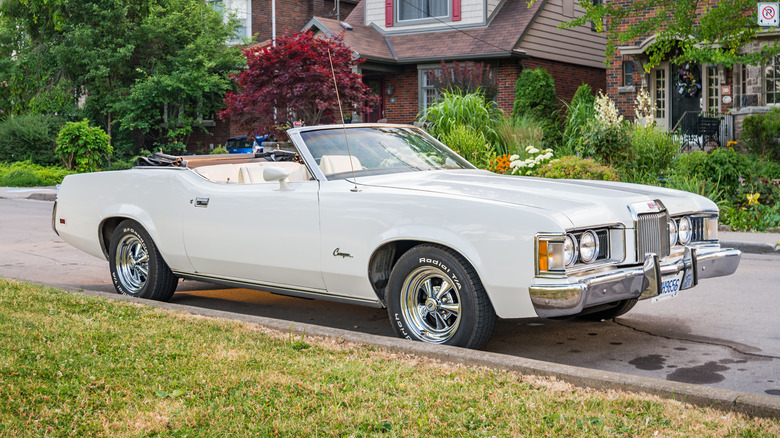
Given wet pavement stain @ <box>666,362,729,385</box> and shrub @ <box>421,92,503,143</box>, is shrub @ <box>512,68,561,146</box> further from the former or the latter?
wet pavement stain @ <box>666,362,729,385</box>

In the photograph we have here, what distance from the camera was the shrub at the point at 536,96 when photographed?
23906 mm

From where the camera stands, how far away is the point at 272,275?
653 centimetres

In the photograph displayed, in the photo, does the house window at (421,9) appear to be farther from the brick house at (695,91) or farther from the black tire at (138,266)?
the black tire at (138,266)

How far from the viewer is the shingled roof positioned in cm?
2553

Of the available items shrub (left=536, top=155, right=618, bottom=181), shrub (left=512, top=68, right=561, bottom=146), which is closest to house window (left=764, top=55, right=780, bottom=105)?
shrub (left=512, top=68, right=561, bottom=146)

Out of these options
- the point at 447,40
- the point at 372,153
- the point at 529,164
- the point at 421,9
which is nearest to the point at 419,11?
the point at 421,9

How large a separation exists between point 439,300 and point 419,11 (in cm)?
2315

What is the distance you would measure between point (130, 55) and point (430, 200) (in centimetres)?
2537

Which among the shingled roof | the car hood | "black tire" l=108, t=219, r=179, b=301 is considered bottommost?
"black tire" l=108, t=219, r=179, b=301

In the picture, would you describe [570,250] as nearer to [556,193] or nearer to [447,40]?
[556,193]

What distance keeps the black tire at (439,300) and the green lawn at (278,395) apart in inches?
15.9

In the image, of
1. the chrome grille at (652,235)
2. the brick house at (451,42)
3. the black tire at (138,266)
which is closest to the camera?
the chrome grille at (652,235)

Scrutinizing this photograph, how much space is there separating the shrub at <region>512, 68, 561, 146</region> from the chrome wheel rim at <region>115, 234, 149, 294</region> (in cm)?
1709

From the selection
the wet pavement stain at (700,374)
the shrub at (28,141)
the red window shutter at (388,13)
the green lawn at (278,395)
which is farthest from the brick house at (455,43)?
the green lawn at (278,395)
